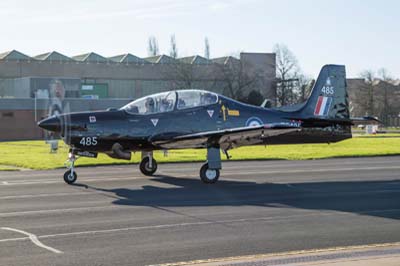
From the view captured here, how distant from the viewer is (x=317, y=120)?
20062 millimetres

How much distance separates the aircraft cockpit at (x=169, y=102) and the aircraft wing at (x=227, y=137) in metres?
0.93

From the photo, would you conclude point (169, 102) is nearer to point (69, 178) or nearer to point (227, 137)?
point (227, 137)

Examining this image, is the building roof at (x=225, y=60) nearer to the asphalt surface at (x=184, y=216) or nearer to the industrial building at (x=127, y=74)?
the industrial building at (x=127, y=74)

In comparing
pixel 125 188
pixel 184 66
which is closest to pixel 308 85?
pixel 184 66

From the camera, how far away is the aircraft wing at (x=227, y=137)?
16.8 m

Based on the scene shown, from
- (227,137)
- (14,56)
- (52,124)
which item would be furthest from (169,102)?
(14,56)

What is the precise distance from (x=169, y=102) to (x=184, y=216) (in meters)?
7.04

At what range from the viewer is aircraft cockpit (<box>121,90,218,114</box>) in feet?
58.7

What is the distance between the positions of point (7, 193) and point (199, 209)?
544 cm

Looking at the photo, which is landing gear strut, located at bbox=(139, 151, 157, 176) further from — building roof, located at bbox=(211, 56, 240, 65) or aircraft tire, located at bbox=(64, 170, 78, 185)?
building roof, located at bbox=(211, 56, 240, 65)

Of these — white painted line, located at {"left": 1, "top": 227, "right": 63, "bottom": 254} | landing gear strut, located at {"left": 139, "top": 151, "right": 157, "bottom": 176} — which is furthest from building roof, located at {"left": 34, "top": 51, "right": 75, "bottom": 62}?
white painted line, located at {"left": 1, "top": 227, "right": 63, "bottom": 254}

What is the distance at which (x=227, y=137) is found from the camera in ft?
57.6

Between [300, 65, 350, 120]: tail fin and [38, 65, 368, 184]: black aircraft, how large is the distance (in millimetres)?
636

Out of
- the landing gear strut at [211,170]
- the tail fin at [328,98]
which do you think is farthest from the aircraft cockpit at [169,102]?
the tail fin at [328,98]
